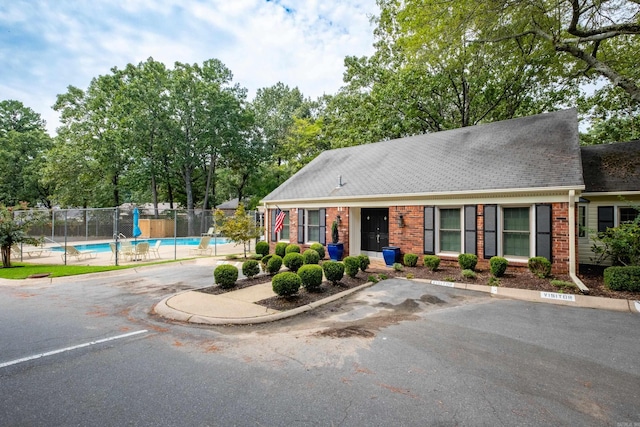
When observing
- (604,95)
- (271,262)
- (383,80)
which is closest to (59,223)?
(271,262)

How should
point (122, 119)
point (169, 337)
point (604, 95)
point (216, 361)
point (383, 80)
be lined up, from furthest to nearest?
1. point (122, 119)
2. point (383, 80)
3. point (604, 95)
4. point (169, 337)
5. point (216, 361)

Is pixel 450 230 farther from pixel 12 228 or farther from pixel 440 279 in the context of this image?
pixel 12 228

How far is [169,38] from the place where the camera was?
11.0m

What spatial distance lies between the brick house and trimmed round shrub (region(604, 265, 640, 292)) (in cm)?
97

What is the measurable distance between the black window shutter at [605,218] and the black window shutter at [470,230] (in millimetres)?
5505

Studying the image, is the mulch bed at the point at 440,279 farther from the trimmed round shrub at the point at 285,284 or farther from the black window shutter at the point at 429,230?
the black window shutter at the point at 429,230

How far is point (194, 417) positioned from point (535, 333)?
551 cm

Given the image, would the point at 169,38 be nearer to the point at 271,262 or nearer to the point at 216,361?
the point at 271,262

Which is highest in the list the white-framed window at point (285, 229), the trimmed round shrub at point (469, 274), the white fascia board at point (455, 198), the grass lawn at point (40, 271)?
the white fascia board at point (455, 198)

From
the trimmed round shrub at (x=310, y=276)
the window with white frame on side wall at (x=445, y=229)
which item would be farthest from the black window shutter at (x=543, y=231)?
the trimmed round shrub at (x=310, y=276)

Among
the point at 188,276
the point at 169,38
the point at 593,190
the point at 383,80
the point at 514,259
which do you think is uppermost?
the point at 383,80

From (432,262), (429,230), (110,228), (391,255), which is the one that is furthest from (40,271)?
(110,228)

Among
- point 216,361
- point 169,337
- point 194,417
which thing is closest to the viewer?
point 194,417

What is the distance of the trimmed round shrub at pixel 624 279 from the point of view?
7480 millimetres
